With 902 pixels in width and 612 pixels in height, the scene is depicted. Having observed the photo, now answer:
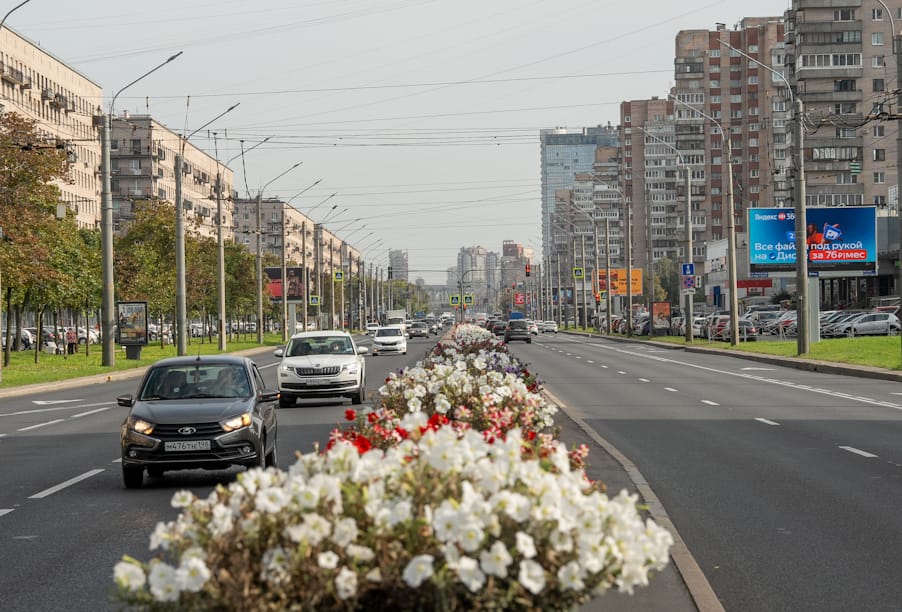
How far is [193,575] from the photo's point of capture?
14.5 ft

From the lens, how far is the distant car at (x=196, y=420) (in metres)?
14.0

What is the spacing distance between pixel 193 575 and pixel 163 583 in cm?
10

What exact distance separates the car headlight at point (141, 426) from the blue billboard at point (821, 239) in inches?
2177

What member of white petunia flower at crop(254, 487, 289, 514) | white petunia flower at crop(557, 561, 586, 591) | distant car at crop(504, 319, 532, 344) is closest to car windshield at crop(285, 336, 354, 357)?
white petunia flower at crop(254, 487, 289, 514)

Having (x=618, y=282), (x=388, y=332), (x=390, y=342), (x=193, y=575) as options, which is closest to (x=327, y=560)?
(x=193, y=575)

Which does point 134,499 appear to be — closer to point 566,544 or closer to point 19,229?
point 566,544

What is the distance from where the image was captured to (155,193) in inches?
5861

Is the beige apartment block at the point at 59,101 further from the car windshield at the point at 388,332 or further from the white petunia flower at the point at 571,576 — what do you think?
the white petunia flower at the point at 571,576

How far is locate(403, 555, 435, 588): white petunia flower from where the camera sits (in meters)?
4.32

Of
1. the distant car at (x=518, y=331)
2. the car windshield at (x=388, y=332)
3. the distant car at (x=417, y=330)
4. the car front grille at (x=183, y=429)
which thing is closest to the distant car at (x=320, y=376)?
the car front grille at (x=183, y=429)

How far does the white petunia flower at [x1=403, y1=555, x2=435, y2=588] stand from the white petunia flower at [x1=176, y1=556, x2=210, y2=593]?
0.66 m

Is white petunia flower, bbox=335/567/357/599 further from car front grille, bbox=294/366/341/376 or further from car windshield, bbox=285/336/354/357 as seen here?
car windshield, bbox=285/336/354/357

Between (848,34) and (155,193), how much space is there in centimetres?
7555

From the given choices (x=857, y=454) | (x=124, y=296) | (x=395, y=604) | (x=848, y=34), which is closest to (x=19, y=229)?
(x=124, y=296)
